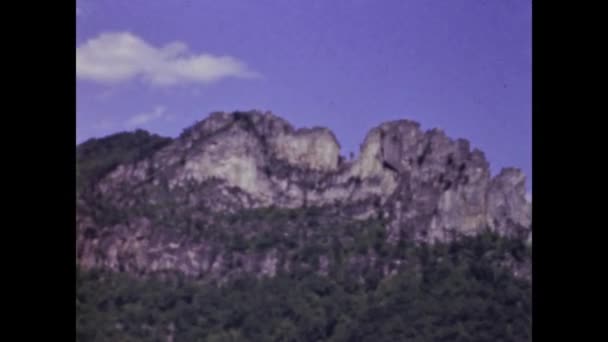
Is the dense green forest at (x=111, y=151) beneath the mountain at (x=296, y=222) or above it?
above

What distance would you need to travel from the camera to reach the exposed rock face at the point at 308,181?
19.2 meters

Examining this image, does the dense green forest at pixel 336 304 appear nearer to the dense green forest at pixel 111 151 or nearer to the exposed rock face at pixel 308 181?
the exposed rock face at pixel 308 181

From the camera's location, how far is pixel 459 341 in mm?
18859

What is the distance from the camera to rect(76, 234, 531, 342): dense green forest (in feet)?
58.0

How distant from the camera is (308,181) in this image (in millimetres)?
20047

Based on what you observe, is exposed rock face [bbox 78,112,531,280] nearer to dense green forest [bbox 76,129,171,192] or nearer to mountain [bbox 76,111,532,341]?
mountain [bbox 76,111,532,341]

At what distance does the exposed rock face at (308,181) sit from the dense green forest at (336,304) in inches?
21.1

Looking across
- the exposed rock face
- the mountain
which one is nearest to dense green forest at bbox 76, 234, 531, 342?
the mountain

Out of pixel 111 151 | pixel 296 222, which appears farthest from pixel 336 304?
pixel 111 151

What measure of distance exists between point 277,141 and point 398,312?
201 inches

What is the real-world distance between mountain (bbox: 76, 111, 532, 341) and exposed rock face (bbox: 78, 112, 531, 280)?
0.10ft

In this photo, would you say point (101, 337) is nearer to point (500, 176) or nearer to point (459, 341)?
point (459, 341)

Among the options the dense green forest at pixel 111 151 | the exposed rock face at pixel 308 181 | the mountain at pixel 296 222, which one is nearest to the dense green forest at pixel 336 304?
the mountain at pixel 296 222
